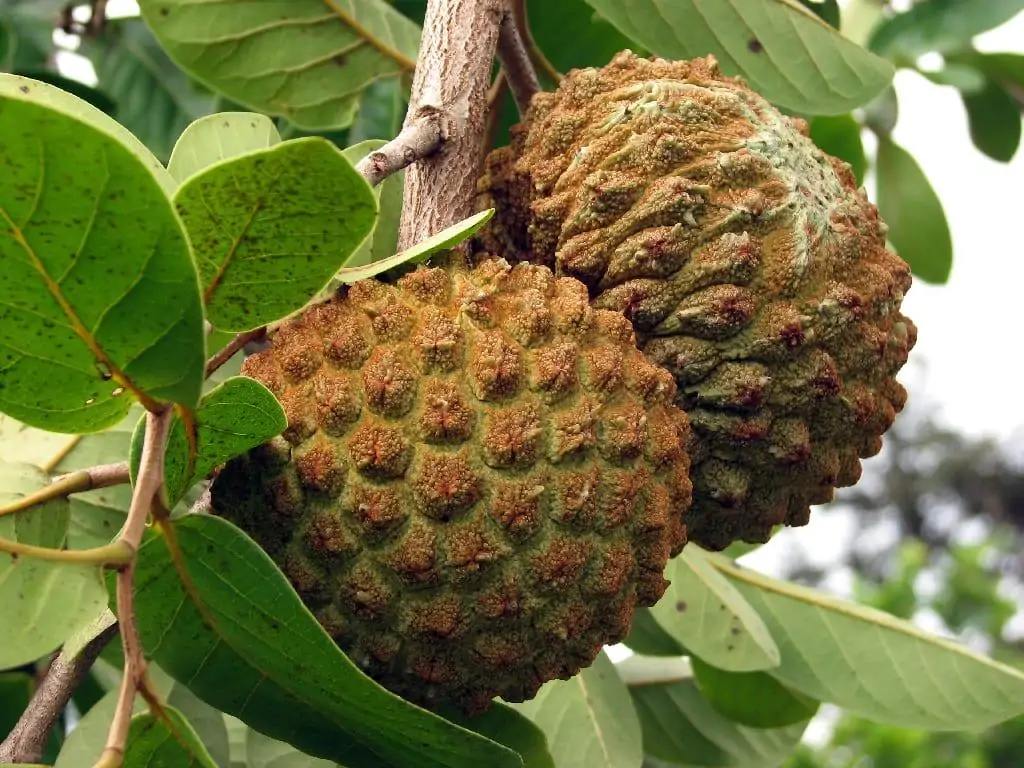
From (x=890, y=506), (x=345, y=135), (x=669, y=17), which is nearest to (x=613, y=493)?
(x=669, y=17)

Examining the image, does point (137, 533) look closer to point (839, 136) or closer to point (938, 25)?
point (839, 136)

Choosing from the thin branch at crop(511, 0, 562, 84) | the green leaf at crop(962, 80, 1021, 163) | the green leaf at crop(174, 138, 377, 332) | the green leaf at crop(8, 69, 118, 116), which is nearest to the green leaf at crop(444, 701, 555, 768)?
the green leaf at crop(174, 138, 377, 332)

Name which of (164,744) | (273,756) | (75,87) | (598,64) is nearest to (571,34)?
(598,64)

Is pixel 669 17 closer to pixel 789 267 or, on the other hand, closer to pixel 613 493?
pixel 789 267

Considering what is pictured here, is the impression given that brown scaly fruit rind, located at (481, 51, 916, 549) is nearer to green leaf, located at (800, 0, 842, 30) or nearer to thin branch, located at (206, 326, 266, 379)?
thin branch, located at (206, 326, 266, 379)

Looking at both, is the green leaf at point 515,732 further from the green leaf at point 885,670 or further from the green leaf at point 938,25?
the green leaf at point 938,25

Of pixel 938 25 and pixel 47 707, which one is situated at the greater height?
pixel 938 25
